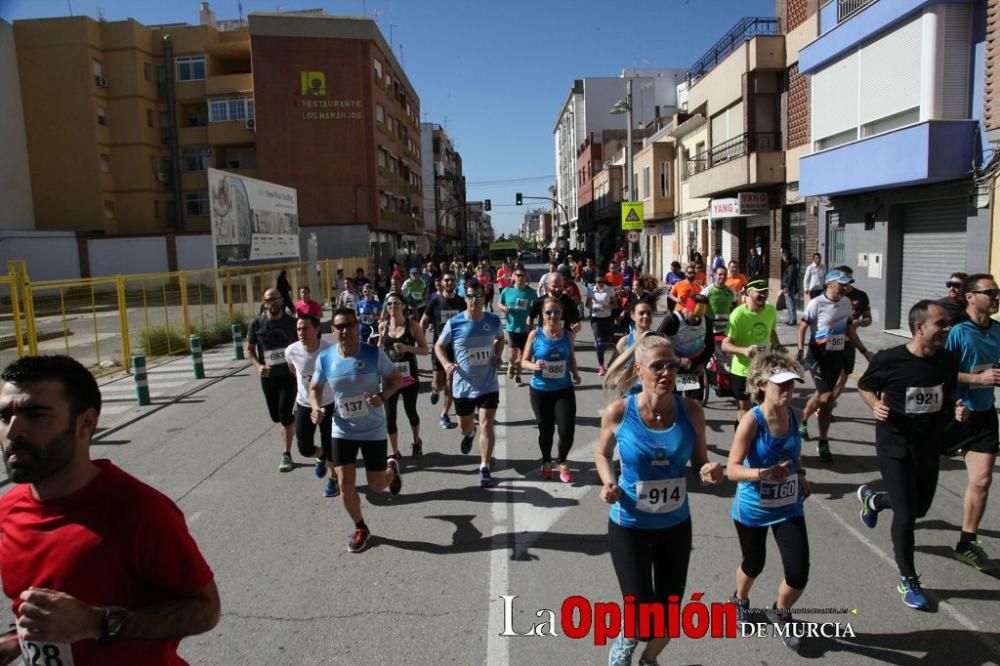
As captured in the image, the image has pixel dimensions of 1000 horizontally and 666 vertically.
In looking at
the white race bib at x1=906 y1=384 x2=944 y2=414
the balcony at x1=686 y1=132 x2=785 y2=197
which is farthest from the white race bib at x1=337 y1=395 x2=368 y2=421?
the balcony at x1=686 y1=132 x2=785 y2=197

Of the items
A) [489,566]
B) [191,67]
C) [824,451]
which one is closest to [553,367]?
[489,566]

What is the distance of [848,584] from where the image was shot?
453cm

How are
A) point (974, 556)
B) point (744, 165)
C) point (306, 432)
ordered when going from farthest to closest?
point (744, 165) → point (306, 432) → point (974, 556)

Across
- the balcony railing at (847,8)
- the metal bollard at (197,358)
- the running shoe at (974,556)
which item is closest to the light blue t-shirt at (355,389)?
the running shoe at (974,556)

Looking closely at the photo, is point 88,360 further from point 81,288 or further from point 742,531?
point 742,531

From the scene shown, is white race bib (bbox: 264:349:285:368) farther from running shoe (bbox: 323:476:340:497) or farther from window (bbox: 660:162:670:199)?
window (bbox: 660:162:670:199)

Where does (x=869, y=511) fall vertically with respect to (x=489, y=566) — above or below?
above

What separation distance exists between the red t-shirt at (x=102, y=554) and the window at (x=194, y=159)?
50075mm

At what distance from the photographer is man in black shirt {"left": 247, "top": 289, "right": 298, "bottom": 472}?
749cm

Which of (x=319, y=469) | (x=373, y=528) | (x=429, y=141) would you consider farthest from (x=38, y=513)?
(x=429, y=141)

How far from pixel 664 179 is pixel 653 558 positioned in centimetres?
3548

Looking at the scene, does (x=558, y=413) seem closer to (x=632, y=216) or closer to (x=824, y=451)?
(x=824, y=451)

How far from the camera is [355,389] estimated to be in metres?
5.51

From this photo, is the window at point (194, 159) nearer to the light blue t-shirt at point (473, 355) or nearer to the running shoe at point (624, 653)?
the light blue t-shirt at point (473, 355)
